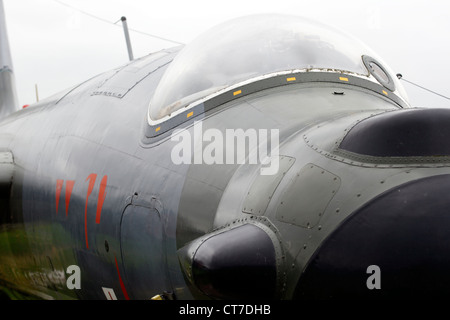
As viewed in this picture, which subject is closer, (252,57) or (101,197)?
(252,57)

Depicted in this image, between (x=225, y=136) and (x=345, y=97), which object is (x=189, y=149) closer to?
(x=225, y=136)

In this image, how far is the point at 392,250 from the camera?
317 cm

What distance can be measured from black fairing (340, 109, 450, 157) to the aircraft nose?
0.73 ft

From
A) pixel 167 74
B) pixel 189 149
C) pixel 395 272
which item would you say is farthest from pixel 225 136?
pixel 395 272

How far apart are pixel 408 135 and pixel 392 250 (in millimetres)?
658

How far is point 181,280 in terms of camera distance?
435 centimetres

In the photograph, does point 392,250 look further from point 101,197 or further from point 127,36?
point 127,36

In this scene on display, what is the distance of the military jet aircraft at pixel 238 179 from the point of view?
3275 millimetres

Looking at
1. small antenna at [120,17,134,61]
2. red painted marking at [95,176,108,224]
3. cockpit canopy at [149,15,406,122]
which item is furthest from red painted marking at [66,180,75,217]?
small antenna at [120,17,134,61]

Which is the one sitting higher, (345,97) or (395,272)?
(345,97)

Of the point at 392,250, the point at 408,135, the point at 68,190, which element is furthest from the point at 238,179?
the point at 68,190

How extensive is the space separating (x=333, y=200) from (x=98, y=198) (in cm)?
284

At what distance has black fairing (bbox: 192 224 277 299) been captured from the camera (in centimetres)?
338

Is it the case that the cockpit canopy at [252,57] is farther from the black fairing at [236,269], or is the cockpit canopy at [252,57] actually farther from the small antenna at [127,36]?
the small antenna at [127,36]
